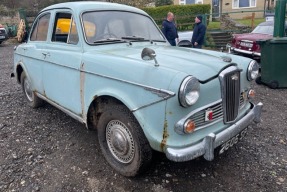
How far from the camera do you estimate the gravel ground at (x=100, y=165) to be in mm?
3066

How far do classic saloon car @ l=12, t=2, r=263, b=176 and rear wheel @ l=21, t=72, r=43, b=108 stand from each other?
826 millimetres

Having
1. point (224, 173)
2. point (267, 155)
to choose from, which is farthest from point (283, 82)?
point (224, 173)

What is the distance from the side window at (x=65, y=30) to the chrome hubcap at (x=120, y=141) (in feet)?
4.32

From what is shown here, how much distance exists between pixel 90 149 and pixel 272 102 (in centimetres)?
403

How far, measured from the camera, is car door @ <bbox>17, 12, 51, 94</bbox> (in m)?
4.48

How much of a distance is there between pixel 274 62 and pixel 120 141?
199 inches

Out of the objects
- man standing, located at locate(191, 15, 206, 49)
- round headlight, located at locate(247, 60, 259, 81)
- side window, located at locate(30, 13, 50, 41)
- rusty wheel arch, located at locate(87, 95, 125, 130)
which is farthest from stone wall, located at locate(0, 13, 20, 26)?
round headlight, located at locate(247, 60, 259, 81)

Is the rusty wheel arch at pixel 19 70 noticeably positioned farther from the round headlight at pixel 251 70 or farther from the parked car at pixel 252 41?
the parked car at pixel 252 41

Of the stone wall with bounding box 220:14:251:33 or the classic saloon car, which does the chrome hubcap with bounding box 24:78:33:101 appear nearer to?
the classic saloon car

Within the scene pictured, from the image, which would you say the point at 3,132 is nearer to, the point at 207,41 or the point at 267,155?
the point at 267,155

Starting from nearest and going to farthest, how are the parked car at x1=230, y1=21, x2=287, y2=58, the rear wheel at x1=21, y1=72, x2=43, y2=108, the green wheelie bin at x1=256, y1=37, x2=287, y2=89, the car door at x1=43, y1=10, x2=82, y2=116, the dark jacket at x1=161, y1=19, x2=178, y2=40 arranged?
1. the car door at x1=43, y1=10, x2=82, y2=116
2. the rear wheel at x1=21, y1=72, x2=43, y2=108
3. the green wheelie bin at x1=256, y1=37, x2=287, y2=89
4. the dark jacket at x1=161, y1=19, x2=178, y2=40
5. the parked car at x1=230, y1=21, x2=287, y2=58

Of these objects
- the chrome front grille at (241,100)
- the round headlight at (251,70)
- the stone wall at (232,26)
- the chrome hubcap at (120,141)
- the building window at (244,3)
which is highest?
the building window at (244,3)

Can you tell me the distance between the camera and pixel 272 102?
227 inches

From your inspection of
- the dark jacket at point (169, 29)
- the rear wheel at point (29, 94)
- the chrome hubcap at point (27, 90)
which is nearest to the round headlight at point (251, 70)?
the rear wheel at point (29, 94)
